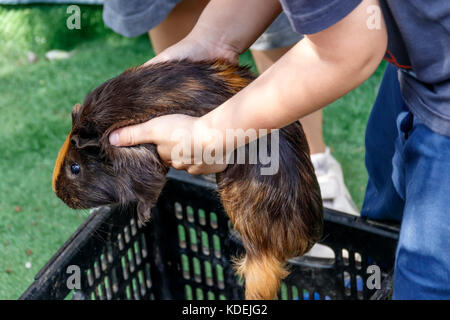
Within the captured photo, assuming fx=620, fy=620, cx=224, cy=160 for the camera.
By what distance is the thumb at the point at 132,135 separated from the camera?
1.14 meters

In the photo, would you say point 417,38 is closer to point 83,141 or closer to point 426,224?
point 426,224

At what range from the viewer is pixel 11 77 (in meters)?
3.07

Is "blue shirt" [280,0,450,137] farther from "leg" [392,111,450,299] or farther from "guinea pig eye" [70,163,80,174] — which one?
"guinea pig eye" [70,163,80,174]

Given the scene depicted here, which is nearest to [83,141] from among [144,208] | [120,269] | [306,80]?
[144,208]

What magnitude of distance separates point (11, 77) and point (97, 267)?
1813 mm

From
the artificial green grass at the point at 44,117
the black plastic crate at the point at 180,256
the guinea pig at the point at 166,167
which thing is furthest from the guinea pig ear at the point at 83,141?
the artificial green grass at the point at 44,117

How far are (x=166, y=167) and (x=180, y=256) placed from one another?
633 mm

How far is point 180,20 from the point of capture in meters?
2.03

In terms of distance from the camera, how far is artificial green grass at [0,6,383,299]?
2.18m

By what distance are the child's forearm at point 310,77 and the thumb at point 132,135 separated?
0.14 meters

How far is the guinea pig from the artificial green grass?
2.77 feet

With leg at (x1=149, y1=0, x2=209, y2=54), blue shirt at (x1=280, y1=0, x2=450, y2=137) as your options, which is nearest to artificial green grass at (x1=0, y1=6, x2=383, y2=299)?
leg at (x1=149, y1=0, x2=209, y2=54)

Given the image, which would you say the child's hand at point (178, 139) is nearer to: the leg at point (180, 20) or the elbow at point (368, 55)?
the elbow at point (368, 55)
